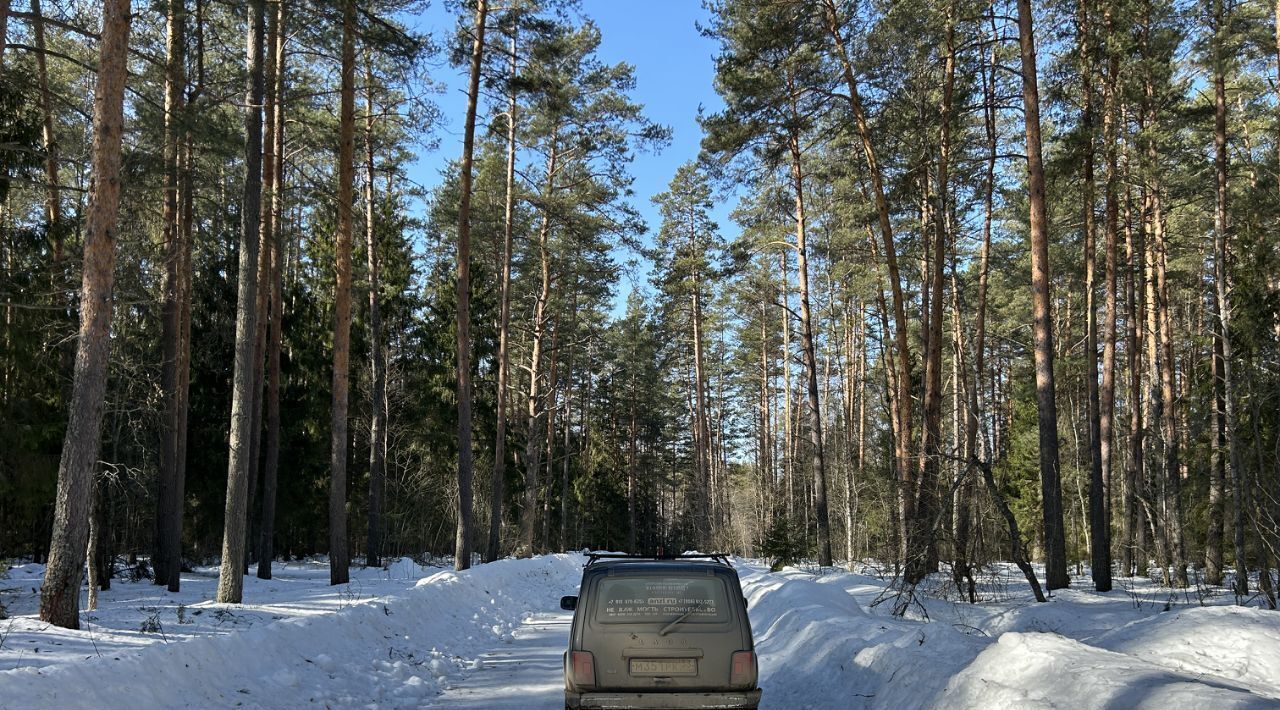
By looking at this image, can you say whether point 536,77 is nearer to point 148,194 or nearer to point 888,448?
point 148,194

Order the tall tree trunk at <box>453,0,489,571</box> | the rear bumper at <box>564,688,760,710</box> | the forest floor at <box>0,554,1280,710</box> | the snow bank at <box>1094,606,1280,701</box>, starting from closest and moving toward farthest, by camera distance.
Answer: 1. the forest floor at <box>0,554,1280,710</box>
2. the rear bumper at <box>564,688,760,710</box>
3. the snow bank at <box>1094,606,1280,701</box>
4. the tall tree trunk at <box>453,0,489,571</box>

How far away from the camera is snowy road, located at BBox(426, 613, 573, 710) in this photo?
8170 mm

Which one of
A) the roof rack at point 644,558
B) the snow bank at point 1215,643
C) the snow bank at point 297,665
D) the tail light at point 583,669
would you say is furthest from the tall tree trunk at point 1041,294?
the tail light at point 583,669

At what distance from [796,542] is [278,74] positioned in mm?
21906

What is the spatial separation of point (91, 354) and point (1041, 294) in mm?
15412

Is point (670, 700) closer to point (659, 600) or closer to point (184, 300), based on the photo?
point (659, 600)

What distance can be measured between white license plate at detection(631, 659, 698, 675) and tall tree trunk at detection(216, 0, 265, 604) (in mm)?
9423

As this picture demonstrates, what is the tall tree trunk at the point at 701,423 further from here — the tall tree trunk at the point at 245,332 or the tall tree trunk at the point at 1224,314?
the tall tree trunk at the point at 245,332

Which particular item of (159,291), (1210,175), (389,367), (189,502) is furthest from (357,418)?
(1210,175)


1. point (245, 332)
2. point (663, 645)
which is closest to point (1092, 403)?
point (663, 645)

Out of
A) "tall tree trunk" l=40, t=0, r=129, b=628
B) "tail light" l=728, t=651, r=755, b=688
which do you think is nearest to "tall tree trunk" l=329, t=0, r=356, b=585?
"tall tree trunk" l=40, t=0, r=129, b=628

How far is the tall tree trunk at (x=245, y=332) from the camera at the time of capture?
42.9ft

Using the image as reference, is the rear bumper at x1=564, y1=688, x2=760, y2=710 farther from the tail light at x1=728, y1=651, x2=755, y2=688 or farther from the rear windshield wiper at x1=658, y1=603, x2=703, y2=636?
the rear windshield wiper at x1=658, y1=603, x2=703, y2=636

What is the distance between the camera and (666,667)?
626cm
